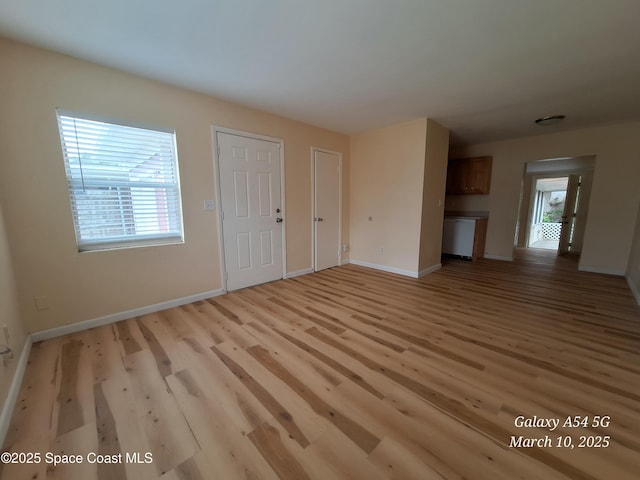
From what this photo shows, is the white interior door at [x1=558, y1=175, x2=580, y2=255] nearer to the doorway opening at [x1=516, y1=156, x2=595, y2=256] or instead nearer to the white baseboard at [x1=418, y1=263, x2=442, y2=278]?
the doorway opening at [x1=516, y1=156, x2=595, y2=256]

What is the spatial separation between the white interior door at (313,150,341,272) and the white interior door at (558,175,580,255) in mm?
5605

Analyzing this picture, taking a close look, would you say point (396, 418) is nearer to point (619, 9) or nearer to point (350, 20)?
point (350, 20)

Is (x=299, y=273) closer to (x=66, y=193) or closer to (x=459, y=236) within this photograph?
(x=66, y=193)

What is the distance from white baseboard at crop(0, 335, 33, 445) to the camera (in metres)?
1.34

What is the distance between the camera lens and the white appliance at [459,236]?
17.1ft

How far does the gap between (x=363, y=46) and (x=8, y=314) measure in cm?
334

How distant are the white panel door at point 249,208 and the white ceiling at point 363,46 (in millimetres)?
627

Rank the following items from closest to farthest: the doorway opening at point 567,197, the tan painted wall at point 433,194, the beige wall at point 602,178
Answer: the tan painted wall at point 433,194 < the beige wall at point 602,178 < the doorway opening at point 567,197

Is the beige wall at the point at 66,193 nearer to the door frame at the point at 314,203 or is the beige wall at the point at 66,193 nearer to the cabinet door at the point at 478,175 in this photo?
the door frame at the point at 314,203

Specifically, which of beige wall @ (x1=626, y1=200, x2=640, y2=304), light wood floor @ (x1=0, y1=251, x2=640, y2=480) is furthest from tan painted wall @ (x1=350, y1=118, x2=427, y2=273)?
beige wall @ (x1=626, y1=200, x2=640, y2=304)

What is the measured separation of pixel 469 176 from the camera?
18.1 ft

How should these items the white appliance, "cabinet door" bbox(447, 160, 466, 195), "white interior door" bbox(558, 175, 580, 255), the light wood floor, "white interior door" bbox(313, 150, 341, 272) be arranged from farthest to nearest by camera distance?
"white interior door" bbox(558, 175, 580, 255)
"cabinet door" bbox(447, 160, 466, 195)
the white appliance
"white interior door" bbox(313, 150, 341, 272)
the light wood floor

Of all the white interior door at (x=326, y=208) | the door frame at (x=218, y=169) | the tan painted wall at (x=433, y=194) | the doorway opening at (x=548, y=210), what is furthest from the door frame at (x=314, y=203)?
the doorway opening at (x=548, y=210)

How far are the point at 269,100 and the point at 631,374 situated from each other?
4.16 metres
